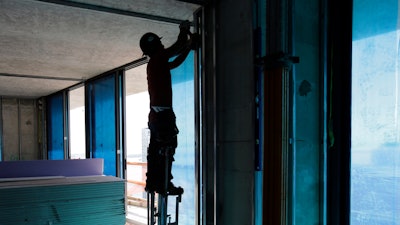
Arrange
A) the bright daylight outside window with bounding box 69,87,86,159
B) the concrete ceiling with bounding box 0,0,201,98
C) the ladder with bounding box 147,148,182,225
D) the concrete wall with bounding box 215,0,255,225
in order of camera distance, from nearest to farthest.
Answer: the concrete wall with bounding box 215,0,255,225, the ladder with bounding box 147,148,182,225, the concrete ceiling with bounding box 0,0,201,98, the bright daylight outside window with bounding box 69,87,86,159

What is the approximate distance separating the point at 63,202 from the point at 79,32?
2.06 m

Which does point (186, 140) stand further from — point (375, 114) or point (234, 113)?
point (375, 114)

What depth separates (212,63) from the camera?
2535 mm

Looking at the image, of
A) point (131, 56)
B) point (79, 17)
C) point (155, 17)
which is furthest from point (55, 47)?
point (155, 17)

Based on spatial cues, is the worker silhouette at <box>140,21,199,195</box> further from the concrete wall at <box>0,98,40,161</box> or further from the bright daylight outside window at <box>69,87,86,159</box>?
the concrete wall at <box>0,98,40,161</box>

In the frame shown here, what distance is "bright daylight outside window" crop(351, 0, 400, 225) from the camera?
5.77 ft

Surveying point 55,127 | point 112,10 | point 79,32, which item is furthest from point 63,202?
point 55,127

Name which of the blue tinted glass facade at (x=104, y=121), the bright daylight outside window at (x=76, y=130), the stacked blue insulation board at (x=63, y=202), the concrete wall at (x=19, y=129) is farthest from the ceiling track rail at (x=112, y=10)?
the concrete wall at (x=19, y=129)

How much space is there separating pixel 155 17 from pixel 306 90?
1508 millimetres

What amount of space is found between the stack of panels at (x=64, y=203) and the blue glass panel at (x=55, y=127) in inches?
241

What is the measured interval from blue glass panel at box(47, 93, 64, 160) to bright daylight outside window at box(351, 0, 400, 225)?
23.0 ft

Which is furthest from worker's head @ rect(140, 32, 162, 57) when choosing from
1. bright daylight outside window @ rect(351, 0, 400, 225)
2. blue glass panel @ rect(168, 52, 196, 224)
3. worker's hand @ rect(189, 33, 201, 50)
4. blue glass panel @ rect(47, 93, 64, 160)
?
blue glass panel @ rect(47, 93, 64, 160)

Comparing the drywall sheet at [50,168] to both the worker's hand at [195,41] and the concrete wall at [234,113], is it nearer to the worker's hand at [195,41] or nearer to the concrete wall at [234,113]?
the concrete wall at [234,113]

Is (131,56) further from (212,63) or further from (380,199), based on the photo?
(380,199)
